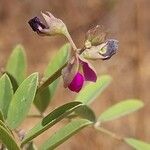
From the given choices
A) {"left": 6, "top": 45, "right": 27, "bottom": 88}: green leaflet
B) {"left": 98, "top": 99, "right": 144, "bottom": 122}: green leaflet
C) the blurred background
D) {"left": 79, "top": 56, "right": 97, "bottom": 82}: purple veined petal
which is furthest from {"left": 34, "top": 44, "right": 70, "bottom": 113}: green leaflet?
the blurred background

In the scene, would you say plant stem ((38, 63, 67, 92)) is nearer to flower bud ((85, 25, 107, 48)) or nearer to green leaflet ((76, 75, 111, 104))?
flower bud ((85, 25, 107, 48))

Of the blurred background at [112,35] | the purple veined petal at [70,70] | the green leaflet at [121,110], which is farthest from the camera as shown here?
the blurred background at [112,35]

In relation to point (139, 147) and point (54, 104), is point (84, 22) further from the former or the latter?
point (139, 147)

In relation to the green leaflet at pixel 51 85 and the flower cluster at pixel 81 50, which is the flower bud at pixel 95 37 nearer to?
the flower cluster at pixel 81 50

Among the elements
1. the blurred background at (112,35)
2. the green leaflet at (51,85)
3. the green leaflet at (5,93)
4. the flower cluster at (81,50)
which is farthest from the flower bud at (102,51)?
the blurred background at (112,35)

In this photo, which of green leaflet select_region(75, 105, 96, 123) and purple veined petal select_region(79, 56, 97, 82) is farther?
green leaflet select_region(75, 105, 96, 123)

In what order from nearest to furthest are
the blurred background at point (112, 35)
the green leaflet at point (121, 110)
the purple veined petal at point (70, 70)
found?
the purple veined petal at point (70, 70)
the green leaflet at point (121, 110)
the blurred background at point (112, 35)

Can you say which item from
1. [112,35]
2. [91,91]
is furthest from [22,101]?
[112,35]
